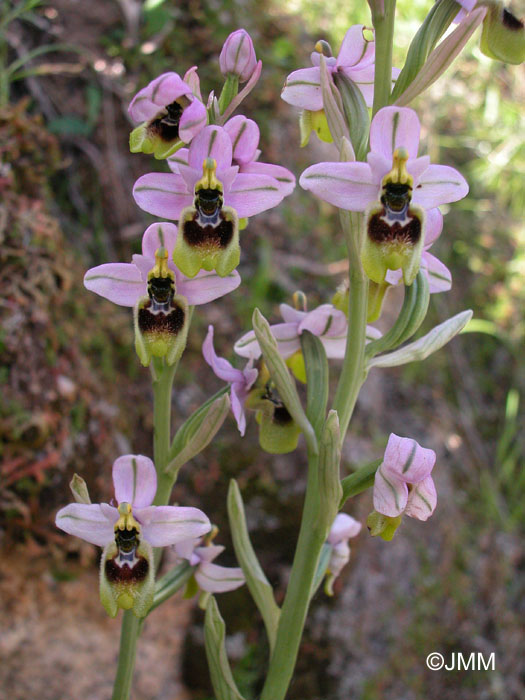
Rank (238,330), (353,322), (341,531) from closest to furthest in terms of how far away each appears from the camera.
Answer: (353,322) < (341,531) < (238,330)

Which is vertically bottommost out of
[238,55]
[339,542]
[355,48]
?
[339,542]

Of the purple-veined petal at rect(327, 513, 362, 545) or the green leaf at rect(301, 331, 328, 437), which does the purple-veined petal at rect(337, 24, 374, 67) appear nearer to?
the green leaf at rect(301, 331, 328, 437)

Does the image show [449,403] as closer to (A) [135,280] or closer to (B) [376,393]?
(B) [376,393]

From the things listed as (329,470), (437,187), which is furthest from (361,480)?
(437,187)

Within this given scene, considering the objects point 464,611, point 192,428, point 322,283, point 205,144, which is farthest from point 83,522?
point 464,611

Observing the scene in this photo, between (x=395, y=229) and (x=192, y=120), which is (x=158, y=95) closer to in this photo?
(x=192, y=120)

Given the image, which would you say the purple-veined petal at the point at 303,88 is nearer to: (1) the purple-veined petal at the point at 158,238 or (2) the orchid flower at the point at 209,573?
(1) the purple-veined petal at the point at 158,238

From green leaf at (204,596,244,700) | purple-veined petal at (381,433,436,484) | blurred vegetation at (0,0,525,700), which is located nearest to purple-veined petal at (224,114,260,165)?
purple-veined petal at (381,433,436,484)
